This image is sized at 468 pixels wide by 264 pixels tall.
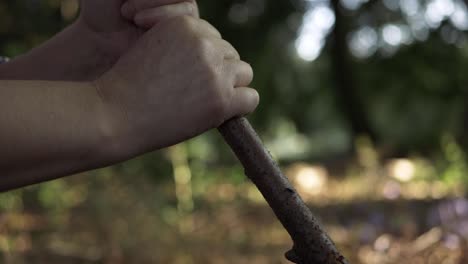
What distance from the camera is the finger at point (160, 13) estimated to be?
42.1 inches

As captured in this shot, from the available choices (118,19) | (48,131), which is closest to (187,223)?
(118,19)

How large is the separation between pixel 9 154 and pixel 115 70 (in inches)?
7.1

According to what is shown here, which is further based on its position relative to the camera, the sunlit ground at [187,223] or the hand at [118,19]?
the sunlit ground at [187,223]

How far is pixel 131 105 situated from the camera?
975 mm

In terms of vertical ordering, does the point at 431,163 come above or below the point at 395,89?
below

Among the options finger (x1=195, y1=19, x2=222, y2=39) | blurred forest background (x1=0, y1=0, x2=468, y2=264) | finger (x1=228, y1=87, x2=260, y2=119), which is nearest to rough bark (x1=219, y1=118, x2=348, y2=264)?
finger (x1=228, y1=87, x2=260, y2=119)

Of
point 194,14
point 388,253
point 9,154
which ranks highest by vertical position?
point 388,253

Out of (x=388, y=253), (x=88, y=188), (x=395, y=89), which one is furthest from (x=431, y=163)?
(x=388, y=253)

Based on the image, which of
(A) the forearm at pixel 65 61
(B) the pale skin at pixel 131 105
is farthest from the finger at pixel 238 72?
(A) the forearm at pixel 65 61

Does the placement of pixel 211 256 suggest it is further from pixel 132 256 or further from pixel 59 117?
pixel 59 117

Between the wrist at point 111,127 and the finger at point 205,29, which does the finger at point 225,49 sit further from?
the wrist at point 111,127

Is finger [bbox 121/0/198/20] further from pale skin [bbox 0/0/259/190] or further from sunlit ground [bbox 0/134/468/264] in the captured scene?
sunlit ground [bbox 0/134/468/264]

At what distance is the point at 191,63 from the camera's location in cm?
100

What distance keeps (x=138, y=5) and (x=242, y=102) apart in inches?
8.4
